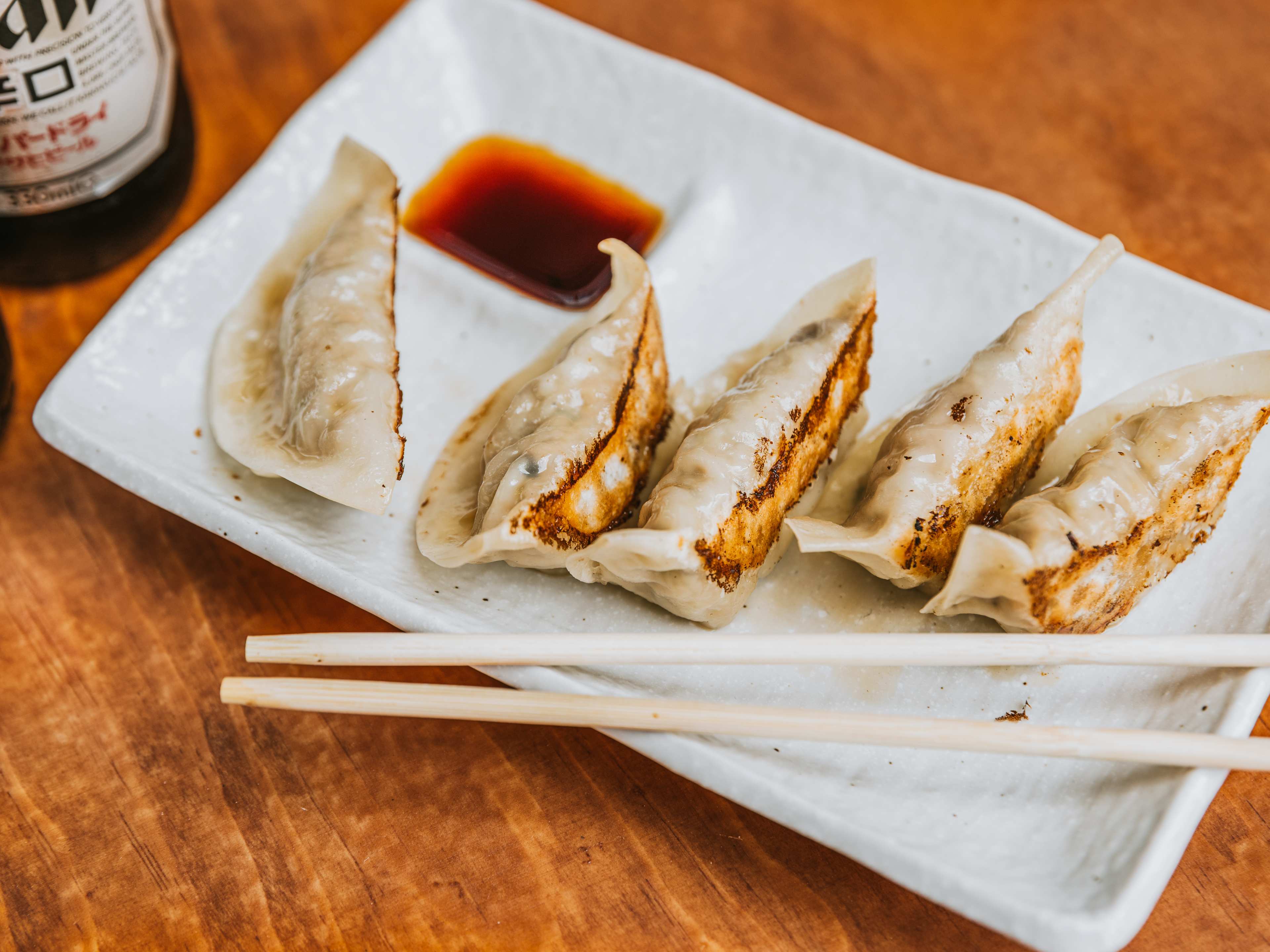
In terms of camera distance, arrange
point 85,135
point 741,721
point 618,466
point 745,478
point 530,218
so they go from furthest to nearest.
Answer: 1. point 530,218
2. point 85,135
3. point 618,466
4. point 745,478
5. point 741,721

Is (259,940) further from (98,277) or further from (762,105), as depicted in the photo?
(762,105)

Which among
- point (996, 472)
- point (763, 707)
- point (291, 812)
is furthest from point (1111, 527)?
point (291, 812)

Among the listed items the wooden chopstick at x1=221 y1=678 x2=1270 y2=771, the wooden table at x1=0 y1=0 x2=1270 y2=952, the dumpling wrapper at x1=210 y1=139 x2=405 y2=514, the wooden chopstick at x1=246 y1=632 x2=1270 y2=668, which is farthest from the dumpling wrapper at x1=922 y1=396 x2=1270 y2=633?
the dumpling wrapper at x1=210 y1=139 x2=405 y2=514

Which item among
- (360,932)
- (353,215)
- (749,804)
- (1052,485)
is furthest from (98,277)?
(1052,485)

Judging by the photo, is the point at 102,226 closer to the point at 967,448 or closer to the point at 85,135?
the point at 85,135

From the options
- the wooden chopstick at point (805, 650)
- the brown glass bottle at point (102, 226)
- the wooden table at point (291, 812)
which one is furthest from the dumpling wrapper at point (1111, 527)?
the brown glass bottle at point (102, 226)

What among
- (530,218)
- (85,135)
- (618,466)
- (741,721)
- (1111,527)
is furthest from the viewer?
(530,218)
